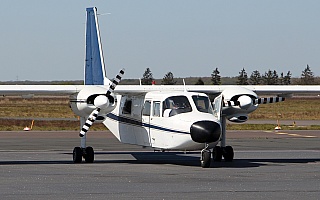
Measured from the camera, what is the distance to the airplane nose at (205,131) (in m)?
20.5

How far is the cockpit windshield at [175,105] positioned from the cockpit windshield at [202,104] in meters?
0.29

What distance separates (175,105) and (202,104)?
0.82 metres

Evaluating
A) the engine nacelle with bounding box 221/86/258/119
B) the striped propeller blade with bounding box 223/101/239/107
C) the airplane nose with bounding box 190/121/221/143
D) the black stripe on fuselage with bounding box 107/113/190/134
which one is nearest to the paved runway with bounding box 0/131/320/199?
the airplane nose with bounding box 190/121/221/143

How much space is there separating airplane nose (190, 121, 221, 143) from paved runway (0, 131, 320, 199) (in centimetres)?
92

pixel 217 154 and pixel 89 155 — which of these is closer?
pixel 89 155

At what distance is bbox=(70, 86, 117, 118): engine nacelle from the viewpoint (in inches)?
883

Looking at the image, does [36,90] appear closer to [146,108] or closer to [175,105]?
[146,108]

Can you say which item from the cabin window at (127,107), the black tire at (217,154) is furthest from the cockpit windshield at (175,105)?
the black tire at (217,154)

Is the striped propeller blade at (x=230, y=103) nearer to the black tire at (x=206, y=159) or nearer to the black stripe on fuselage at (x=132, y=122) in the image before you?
the black stripe on fuselage at (x=132, y=122)

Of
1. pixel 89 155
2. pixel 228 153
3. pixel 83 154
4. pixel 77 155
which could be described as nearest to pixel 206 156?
pixel 228 153

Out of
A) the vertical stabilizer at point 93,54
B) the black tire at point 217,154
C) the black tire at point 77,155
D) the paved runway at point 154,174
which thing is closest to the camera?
the paved runway at point 154,174

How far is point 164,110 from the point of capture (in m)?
22.5

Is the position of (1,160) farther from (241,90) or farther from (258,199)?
(258,199)

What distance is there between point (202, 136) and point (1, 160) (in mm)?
8201
